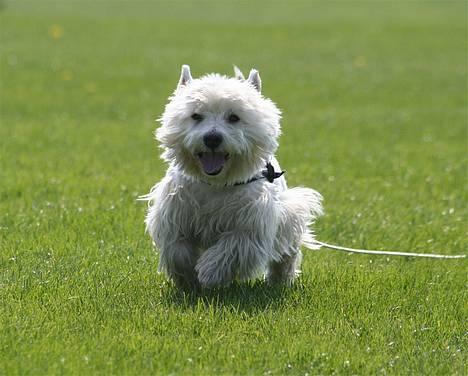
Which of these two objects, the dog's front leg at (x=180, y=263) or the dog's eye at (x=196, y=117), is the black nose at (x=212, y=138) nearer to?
the dog's eye at (x=196, y=117)

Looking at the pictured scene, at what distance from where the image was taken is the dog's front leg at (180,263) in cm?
669

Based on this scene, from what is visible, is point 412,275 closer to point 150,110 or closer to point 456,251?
→ point 456,251

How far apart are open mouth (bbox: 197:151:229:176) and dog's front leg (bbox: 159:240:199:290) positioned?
2.04ft

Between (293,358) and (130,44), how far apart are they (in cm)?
2475

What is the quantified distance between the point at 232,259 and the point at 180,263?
38 centimetres

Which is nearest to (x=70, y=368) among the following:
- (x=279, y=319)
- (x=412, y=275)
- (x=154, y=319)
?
(x=154, y=319)

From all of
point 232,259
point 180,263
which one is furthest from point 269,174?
point 180,263

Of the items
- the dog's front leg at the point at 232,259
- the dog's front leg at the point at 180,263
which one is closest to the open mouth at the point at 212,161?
the dog's front leg at the point at 232,259

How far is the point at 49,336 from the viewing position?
18.0ft

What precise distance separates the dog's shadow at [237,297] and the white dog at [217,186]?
8 centimetres

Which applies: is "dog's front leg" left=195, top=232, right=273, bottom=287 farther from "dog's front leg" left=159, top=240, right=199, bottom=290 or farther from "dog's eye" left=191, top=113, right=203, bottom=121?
"dog's eye" left=191, top=113, right=203, bottom=121

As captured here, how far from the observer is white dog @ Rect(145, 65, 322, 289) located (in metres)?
6.47

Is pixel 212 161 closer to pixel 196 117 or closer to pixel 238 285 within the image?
pixel 196 117

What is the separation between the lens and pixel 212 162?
644cm
